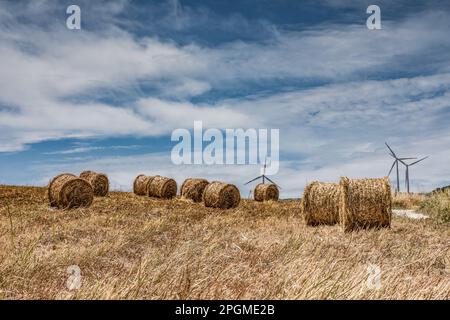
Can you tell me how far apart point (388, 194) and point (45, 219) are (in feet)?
35.2

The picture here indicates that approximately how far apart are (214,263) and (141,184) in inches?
938

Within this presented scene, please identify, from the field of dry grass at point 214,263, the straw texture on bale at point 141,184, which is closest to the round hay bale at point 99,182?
the straw texture on bale at point 141,184

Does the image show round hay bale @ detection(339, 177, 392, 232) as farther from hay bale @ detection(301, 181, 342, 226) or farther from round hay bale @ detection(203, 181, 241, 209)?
round hay bale @ detection(203, 181, 241, 209)

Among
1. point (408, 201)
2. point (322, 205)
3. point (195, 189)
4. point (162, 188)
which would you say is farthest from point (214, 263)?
point (408, 201)

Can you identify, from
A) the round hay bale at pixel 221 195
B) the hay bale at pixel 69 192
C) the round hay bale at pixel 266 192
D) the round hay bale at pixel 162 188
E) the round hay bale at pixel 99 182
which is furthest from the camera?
the round hay bale at pixel 266 192

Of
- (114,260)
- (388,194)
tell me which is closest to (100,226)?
(114,260)

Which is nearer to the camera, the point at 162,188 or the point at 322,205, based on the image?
the point at 322,205

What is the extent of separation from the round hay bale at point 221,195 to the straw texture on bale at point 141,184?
18.6 ft

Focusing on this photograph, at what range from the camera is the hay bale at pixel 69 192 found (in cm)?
2081

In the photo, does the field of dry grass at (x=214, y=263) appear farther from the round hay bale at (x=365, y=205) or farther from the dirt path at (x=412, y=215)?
the dirt path at (x=412, y=215)

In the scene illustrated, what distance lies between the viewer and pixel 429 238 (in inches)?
487

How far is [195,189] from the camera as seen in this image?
27.7m

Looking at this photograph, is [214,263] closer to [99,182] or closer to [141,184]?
[99,182]
